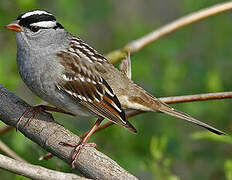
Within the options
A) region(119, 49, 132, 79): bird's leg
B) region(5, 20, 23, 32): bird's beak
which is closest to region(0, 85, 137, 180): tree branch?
region(5, 20, 23, 32): bird's beak

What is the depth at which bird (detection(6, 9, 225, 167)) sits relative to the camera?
12.2 feet

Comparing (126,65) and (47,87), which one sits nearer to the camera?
(47,87)

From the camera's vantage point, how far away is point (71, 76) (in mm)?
3812

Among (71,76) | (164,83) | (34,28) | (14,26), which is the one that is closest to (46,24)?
(34,28)

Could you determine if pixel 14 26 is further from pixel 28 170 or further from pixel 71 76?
pixel 28 170

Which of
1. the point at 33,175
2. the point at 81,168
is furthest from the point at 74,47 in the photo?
the point at 33,175

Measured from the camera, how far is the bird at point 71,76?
3713 mm

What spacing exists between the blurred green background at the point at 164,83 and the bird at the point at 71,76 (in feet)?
1.36

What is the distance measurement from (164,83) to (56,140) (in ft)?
6.83

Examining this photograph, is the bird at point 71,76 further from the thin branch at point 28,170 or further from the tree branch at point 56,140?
the thin branch at point 28,170

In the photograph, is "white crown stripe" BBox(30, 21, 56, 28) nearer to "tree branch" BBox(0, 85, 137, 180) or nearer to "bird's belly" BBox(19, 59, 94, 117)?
"bird's belly" BBox(19, 59, 94, 117)

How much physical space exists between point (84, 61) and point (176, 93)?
4.46 feet

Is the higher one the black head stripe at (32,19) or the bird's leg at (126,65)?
the black head stripe at (32,19)

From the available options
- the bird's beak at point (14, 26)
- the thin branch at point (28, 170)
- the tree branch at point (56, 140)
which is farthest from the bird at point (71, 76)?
the thin branch at point (28, 170)
